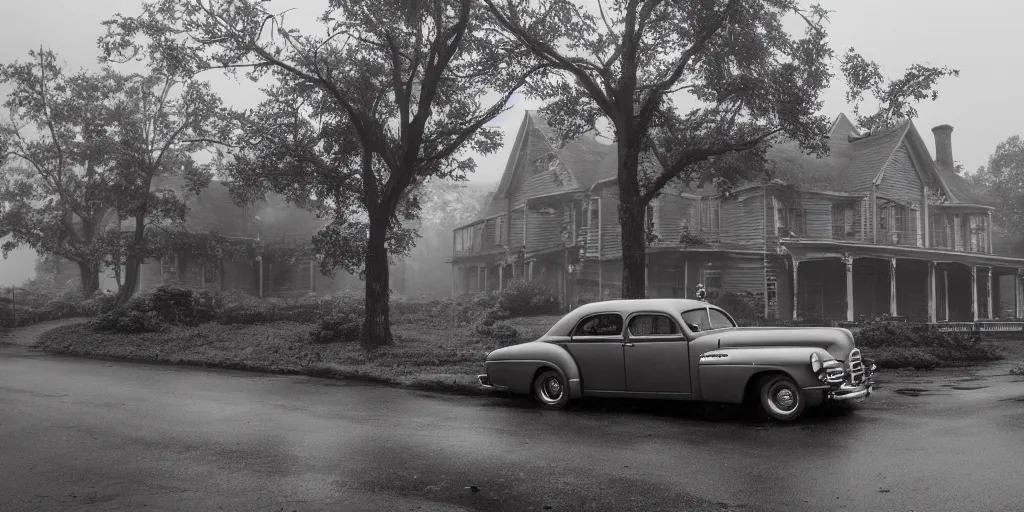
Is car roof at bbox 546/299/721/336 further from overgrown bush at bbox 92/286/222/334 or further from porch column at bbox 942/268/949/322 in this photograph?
porch column at bbox 942/268/949/322

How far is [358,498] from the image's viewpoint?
558 cm

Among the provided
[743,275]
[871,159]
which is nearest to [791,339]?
[743,275]

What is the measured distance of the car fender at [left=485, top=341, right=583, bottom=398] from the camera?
32.7ft

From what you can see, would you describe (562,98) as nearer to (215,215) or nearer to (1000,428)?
(1000,428)

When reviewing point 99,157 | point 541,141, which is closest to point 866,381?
point 541,141

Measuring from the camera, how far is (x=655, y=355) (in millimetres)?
9414

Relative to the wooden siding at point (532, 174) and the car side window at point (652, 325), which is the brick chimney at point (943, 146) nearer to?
the wooden siding at point (532, 174)

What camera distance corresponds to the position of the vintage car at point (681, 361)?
852 centimetres

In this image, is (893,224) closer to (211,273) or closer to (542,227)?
(542,227)

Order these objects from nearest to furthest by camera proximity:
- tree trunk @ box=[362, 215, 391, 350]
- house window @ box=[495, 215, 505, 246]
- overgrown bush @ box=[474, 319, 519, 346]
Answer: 1. tree trunk @ box=[362, 215, 391, 350]
2. overgrown bush @ box=[474, 319, 519, 346]
3. house window @ box=[495, 215, 505, 246]

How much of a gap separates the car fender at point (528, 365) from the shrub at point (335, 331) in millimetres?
10946

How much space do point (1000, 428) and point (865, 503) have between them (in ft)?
13.0

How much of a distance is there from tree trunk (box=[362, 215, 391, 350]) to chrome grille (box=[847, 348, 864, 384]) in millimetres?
12728

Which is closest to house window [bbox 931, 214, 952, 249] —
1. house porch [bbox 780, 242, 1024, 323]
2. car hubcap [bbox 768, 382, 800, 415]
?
house porch [bbox 780, 242, 1024, 323]
